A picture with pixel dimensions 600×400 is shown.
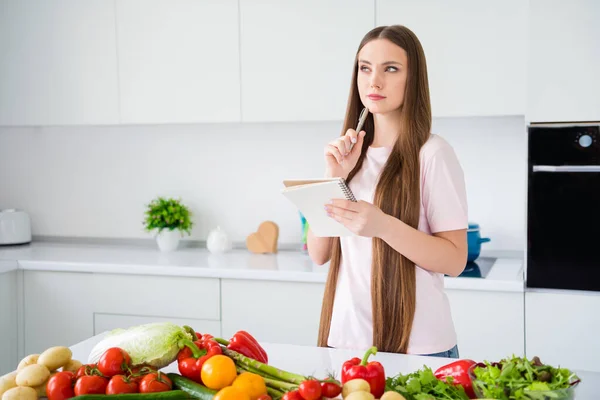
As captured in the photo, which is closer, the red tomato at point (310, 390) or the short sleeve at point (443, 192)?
the red tomato at point (310, 390)

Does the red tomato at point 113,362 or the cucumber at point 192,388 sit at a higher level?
the red tomato at point 113,362

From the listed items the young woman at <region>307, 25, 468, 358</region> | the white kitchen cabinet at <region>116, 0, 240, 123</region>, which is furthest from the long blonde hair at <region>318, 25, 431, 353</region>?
the white kitchen cabinet at <region>116, 0, 240, 123</region>

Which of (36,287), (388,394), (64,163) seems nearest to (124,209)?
(64,163)

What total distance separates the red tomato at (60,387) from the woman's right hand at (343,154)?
2.81ft

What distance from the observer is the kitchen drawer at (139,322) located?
3.17 m

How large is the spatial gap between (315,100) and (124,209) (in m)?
1.30

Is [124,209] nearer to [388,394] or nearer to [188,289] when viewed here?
[188,289]

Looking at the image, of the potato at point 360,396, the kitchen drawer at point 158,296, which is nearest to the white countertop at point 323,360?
the potato at point 360,396

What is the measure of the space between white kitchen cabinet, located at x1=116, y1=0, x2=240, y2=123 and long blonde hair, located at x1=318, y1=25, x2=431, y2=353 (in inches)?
55.8

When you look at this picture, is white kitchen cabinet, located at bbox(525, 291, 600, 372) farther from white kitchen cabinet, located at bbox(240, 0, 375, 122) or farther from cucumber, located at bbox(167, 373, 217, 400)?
cucumber, located at bbox(167, 373, 217, 400)

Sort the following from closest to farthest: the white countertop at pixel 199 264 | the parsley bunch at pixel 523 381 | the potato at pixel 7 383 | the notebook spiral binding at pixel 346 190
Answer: the parsley bunch at pixel 523 381 < the potato at pixel 7 383 < the notebook spiral binding at pixel 346 190 < the white countertop at pixel 199 264

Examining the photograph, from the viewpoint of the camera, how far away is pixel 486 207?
337 centimetres

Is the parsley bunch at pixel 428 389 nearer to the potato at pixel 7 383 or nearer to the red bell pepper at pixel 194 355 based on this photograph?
the red bell pepper at pixel 194 355

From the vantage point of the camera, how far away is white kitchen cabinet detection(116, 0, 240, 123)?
10.9 ft
